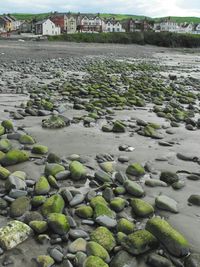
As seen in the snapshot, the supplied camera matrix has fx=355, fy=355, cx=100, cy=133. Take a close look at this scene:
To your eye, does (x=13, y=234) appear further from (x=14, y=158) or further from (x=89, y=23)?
(x=89, y=23)

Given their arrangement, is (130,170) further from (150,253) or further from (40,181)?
(150,253)

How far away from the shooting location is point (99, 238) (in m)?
3.62

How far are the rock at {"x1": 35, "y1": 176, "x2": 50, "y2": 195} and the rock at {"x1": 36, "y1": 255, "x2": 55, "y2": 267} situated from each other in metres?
1.32

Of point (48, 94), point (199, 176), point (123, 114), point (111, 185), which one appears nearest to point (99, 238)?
point (111, 185)

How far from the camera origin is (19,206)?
4.15 meters

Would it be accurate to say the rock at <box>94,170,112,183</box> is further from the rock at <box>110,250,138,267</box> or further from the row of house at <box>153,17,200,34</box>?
the row of house at <box>153,17,200,34</box>

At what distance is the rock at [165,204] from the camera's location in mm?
4447

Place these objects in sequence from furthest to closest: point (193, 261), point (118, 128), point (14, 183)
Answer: point (118, 128) < point (14, 183) < point (193, 261)

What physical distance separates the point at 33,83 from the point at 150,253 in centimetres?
1201

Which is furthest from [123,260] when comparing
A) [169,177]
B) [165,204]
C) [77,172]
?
[169,177]

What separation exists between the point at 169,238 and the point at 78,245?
0.92m

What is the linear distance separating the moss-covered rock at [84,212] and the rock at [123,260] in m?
0.77

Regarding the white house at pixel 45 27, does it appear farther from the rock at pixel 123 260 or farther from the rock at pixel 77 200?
the rock at pixel 123 260

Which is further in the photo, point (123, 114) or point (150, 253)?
point (123, 114)
